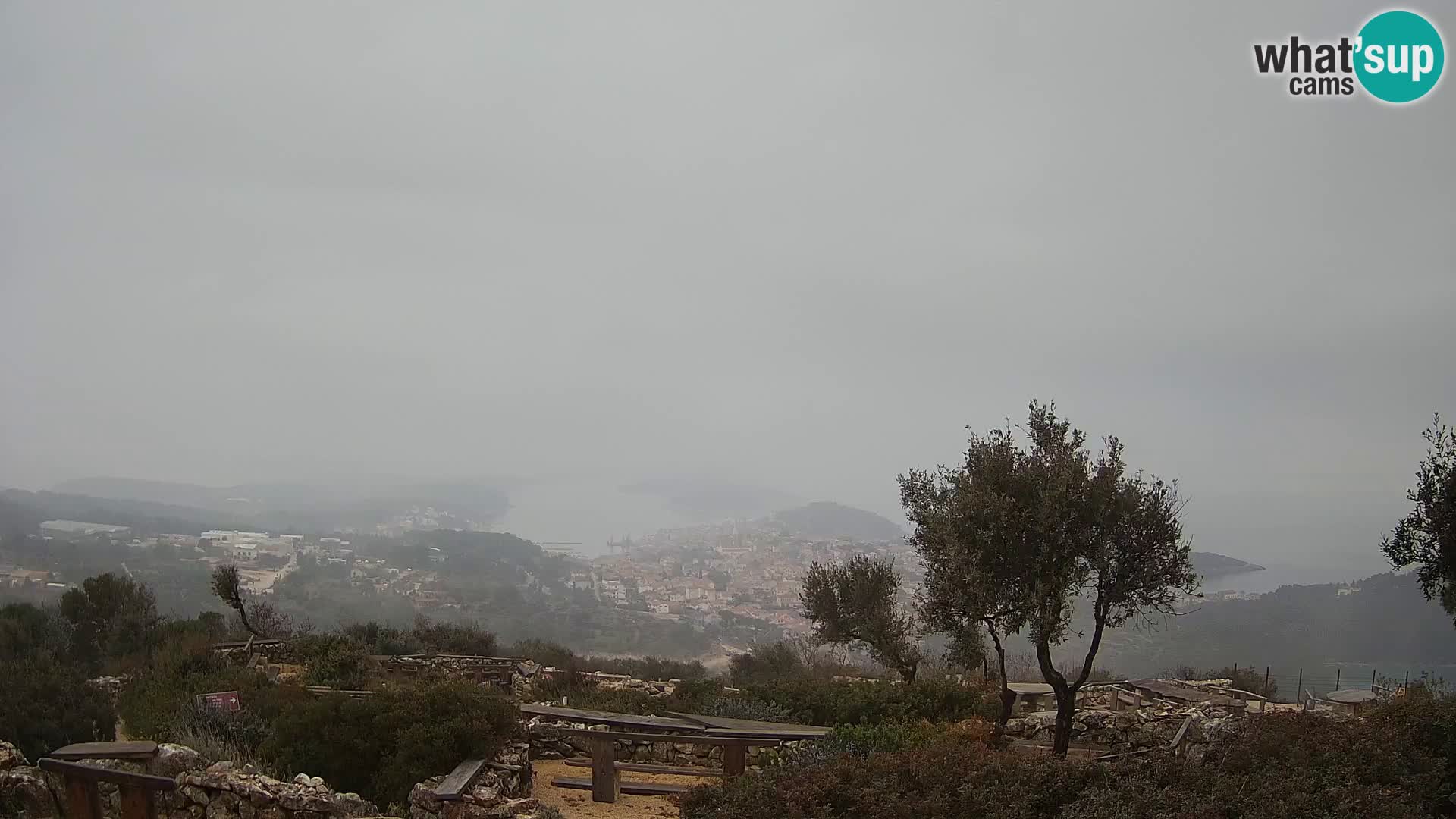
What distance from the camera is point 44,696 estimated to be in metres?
11.6

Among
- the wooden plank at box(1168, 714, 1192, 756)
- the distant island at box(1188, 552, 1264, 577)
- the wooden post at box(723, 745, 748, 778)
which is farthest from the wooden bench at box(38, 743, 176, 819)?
the distant island at box(1188, 552, 1264, 577)

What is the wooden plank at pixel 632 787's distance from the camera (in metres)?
11.0

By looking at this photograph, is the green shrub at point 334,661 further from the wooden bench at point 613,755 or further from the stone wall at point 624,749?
the wooden bench at point 613,755

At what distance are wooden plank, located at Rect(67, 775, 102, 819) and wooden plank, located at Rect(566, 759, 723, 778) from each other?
6.86 m

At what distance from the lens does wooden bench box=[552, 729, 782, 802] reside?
10.7 m

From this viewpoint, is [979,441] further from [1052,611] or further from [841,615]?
[841,615]

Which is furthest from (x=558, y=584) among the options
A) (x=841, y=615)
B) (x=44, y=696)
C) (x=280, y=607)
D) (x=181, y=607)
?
(x=44, y=696)

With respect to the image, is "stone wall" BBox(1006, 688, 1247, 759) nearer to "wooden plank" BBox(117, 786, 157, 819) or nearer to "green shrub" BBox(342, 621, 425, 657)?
"wooden plank" BBox(117, 786, 157, 819)

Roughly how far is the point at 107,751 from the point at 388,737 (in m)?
3.38

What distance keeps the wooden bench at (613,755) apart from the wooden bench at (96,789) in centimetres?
550

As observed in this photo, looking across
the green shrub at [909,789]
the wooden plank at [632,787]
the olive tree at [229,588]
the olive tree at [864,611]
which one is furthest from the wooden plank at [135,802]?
the olive tree at [229,588]

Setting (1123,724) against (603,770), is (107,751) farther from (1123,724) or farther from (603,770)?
(1123,724)

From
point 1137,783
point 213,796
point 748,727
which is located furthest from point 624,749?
point 1137,783

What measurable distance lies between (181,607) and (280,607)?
6.78m
